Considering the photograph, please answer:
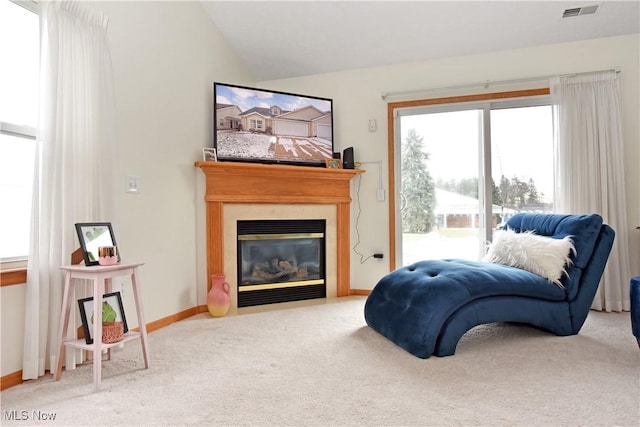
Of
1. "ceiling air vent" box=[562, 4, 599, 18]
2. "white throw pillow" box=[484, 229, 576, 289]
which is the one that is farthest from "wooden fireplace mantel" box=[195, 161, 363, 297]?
"ceiling air vent" box=[562, 4, 599, 18]

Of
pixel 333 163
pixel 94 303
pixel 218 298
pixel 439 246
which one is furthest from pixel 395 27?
pixel 94 303

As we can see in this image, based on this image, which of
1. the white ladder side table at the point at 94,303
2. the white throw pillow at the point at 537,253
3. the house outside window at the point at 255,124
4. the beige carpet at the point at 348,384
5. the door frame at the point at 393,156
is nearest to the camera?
the beige carpet at the point at 348,384

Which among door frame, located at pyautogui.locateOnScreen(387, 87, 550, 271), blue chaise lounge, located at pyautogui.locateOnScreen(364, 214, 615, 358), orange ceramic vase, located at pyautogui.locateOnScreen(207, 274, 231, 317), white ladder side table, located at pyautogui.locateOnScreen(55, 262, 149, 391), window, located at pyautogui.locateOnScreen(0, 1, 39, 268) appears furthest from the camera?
door frame, located at pyautogui.locateOnScreen(387, 87, 550, 271)

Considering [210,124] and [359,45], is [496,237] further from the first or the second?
[210,124]

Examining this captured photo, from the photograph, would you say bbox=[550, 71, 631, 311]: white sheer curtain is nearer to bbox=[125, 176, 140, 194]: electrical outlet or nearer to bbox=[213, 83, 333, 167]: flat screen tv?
bbox=[213, 83, 333, 167]: flat screen tv

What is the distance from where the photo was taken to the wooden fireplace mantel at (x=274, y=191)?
3.57m

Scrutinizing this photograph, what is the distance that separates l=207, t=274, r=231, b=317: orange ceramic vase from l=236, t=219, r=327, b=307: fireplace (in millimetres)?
351

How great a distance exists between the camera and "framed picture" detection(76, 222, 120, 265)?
6.87 ft

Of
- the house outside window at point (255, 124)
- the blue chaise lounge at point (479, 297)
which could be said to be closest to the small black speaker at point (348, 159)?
the house outside window at point (255, 124)

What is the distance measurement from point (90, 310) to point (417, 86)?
336cm

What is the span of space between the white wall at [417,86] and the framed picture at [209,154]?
1.33m

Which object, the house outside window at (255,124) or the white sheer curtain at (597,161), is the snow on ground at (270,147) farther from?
the white sheer curtain at (597,161)

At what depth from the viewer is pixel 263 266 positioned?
154 inches

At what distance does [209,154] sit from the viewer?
138 inches
